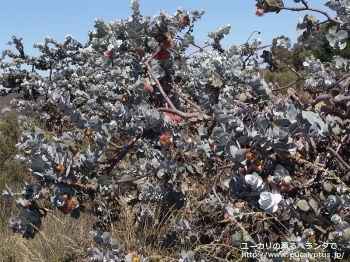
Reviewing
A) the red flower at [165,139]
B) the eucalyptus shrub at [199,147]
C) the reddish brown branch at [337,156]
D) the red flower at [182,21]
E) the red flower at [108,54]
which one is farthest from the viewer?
the red flower at [182,21]

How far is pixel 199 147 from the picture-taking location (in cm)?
259

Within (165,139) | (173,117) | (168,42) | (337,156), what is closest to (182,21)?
(168,42)

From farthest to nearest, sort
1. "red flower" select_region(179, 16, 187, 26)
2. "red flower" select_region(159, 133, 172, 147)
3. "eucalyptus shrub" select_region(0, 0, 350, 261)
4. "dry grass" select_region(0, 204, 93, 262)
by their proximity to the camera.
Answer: "dry grass" select_region(0, 204, 93, 262) < "red flower" select_region(179, 16, 187, 26) < "red flower" select_region(159, 133, 172, 147) < "eucalyptus shrub" select_region(0, 0, 350, 261)

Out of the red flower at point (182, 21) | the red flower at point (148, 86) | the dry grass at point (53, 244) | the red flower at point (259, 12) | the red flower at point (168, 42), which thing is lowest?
the dry grass at point (53, 244)

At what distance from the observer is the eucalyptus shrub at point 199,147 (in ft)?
7.20

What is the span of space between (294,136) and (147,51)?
121cm

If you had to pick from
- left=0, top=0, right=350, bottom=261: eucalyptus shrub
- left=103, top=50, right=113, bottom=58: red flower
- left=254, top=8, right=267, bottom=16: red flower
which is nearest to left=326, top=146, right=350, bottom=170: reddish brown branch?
left=0, top=0, right=350, bottom=261: eucalyptus shrub

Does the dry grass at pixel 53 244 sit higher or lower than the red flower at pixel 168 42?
lower

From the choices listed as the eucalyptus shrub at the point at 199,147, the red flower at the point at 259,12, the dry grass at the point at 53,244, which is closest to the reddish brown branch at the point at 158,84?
the eucalyptus shrub at the point at 199,147

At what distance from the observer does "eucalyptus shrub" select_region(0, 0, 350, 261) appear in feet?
7.20

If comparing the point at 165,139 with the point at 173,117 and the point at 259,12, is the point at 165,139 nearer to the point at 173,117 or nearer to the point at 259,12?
the point at 173,117

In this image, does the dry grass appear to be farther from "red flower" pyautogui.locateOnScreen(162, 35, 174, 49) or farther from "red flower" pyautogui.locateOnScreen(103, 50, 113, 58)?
"red flower" pyautogui.locateOnScreen(162, 35, 174, 49)

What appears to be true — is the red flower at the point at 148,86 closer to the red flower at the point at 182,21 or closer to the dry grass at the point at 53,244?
the red flower at the point at 182,21

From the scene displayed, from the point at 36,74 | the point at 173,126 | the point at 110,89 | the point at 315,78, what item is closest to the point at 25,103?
the point at 36,74
